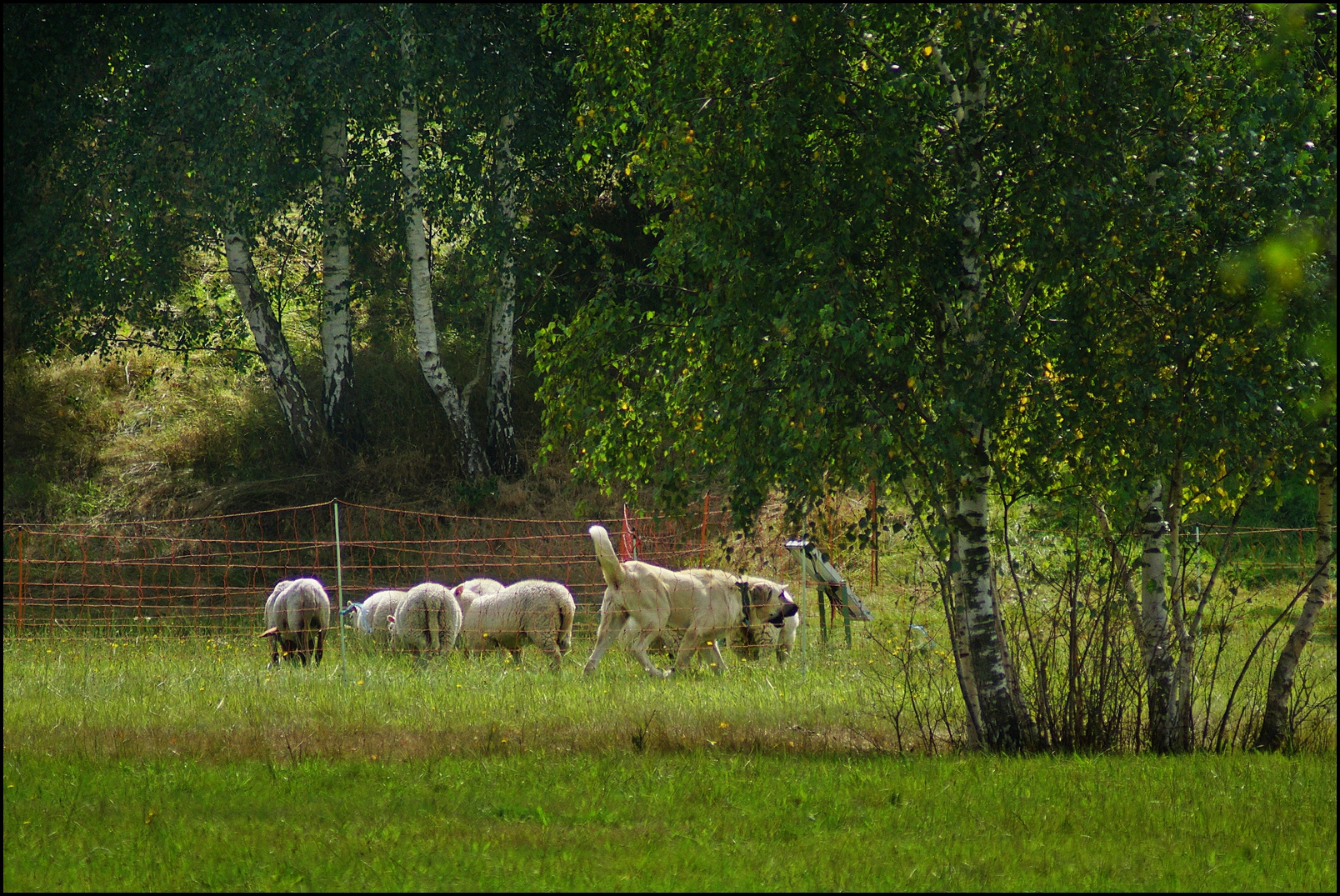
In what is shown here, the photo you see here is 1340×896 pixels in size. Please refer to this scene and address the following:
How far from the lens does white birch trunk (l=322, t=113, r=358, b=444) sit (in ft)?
61.1

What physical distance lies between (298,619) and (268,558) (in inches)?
287

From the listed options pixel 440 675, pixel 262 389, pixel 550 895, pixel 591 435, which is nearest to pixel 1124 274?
pixel 591 435

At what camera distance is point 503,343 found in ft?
68.2

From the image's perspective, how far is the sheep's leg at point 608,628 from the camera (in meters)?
12.6

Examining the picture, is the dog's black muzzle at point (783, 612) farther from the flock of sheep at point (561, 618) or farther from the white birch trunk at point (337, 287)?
the white birch trunk at point (337, 287)

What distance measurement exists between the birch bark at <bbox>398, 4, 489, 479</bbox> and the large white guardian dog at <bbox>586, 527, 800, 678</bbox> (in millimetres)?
7626

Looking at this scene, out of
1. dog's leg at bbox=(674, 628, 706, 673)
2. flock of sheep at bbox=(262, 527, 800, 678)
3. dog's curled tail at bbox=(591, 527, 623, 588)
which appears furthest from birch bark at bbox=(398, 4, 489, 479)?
dog's leg at bbox=(674, 628, 706, 673)

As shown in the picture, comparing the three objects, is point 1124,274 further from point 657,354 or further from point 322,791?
point 322,791

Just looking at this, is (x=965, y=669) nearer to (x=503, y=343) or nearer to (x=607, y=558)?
(x=607, y=558)

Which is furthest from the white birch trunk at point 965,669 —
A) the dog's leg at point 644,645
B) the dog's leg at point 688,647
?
the dog's leg at point 688,647

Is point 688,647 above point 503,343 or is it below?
below

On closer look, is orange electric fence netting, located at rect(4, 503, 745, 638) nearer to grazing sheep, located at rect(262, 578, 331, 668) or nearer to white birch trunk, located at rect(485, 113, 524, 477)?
white birch trunk, located at rect(485, 113, 524, 477)

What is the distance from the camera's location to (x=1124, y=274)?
8.32 meters

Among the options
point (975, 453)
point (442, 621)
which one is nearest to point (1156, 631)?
point (975, 453)
